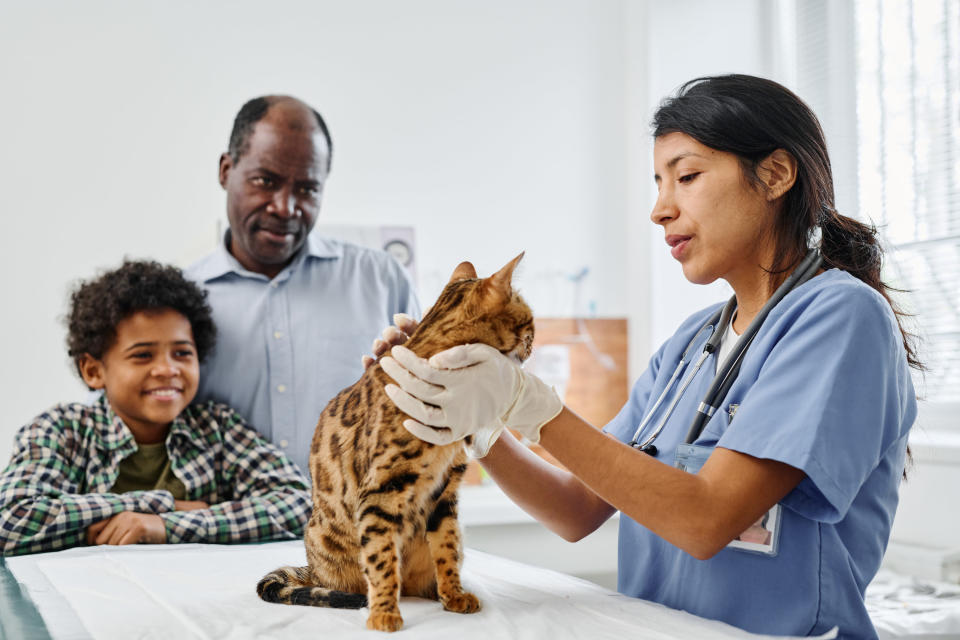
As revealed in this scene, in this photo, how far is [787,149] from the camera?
1212 mm

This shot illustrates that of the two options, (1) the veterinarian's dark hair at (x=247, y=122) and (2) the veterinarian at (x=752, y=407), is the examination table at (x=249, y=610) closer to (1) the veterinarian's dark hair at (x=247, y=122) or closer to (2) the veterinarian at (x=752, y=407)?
(2) the veterinarian at (x=752, y=407)

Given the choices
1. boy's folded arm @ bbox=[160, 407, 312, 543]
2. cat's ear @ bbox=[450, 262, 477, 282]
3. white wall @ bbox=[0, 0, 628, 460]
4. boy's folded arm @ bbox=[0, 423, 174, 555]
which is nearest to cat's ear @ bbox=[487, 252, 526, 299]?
cat's ear @ bbox=[450, 262, 477, 282]

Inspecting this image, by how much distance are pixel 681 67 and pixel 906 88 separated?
993 millimetres

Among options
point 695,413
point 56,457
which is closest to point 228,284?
point 56,457

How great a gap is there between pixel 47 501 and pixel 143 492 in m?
0.19

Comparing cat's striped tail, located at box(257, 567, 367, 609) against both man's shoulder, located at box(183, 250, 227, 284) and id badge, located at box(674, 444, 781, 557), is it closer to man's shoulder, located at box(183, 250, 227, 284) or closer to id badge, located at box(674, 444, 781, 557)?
id badge, located at box(674, 444, 781, 557)

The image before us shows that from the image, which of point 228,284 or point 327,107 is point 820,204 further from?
point 327,107

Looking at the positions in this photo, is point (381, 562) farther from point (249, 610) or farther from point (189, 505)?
point (189, 505)

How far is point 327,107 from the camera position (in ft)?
11.2

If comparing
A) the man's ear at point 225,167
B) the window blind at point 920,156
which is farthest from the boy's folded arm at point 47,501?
the window blind at point 920,156

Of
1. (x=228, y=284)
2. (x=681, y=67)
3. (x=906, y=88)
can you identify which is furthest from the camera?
(x=681, y=67)

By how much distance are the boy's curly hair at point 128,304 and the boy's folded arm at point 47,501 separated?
Answer: 0.79 feet

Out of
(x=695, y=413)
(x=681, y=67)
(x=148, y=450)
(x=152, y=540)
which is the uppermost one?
(x=681, y=67)

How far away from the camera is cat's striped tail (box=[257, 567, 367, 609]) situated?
3.62 feet
